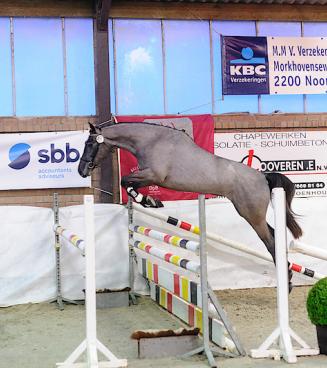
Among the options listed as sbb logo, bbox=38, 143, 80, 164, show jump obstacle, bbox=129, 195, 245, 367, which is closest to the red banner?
sbb logo, bbox=38, 143, 80, 164

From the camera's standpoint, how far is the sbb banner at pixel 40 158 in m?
7.74

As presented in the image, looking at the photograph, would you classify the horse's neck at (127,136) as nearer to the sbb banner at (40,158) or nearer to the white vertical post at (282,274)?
the white vertical post at (282,274)

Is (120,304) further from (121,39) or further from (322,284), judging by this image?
(121,39)

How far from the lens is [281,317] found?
429cm

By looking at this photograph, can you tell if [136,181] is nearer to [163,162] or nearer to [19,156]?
[163,162]

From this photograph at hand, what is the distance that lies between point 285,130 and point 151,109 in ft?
6.47

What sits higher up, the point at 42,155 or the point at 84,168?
the point at 42,155

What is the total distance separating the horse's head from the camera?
17.8ft

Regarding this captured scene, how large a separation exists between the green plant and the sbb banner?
432 cm

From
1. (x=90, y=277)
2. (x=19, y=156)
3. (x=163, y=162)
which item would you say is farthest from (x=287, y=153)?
(x=90, y=277)

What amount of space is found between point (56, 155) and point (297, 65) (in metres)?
3.74

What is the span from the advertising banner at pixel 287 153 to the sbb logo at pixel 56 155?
1983 mm

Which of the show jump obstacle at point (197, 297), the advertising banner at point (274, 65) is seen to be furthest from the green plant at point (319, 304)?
the advertising banner at point (274, 65)

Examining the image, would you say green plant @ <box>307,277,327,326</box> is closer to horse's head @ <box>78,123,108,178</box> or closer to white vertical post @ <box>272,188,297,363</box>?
white vertical post @ <box>272,188,297,363</box>
